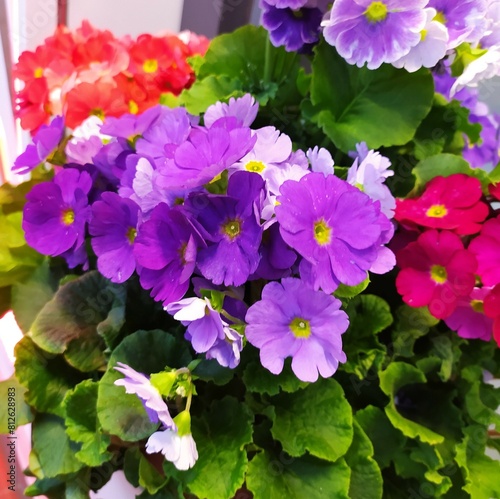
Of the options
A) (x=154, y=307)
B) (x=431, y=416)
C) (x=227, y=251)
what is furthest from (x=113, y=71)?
(x=431, y=416)

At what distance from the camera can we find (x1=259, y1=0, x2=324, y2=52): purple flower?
0.64 m

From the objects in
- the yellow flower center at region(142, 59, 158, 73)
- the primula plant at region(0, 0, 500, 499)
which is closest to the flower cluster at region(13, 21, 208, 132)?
the yellow flower center at region(142, 59, 158, 73)

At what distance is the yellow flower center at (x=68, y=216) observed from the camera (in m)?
0.60

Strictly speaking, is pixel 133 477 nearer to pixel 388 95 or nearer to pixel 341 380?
pixel 341 380

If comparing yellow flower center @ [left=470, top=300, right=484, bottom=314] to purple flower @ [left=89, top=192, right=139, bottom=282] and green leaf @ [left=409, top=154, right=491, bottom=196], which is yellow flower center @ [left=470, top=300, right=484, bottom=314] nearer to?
green leaf @ [left=409, top=154, right=491, bottom=196]

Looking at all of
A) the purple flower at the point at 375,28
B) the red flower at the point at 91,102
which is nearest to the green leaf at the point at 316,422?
the purple flower at the point at 375,28

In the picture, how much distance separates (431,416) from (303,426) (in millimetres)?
202

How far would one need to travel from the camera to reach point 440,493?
605 millimetres

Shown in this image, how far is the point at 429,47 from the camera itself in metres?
0.57

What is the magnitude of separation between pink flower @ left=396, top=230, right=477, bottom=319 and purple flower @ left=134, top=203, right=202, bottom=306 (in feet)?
0.86

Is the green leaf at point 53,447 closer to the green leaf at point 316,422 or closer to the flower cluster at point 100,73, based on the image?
the green leaf at point 316,422

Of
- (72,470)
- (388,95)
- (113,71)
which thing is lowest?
(72,470)

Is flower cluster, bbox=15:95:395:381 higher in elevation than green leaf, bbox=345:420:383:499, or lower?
higher

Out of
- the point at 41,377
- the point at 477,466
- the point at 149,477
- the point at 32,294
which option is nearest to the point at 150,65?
the point at 32,294
